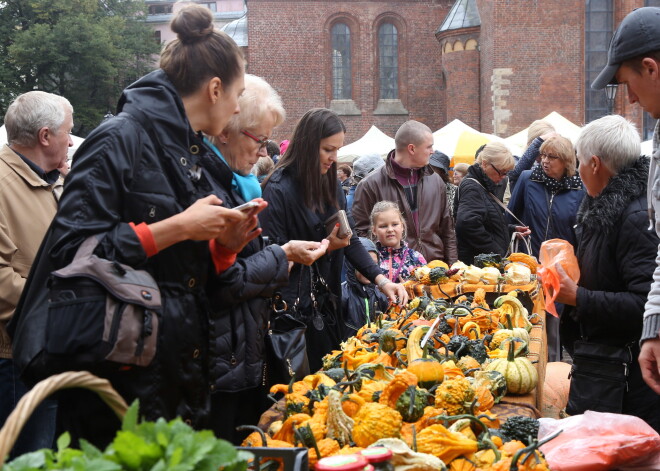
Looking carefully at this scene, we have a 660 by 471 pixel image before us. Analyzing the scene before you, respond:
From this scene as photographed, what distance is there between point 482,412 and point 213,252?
106 centimetres

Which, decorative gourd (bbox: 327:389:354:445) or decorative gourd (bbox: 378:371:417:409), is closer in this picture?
decorative gourd (bbox: 327:389:354:445)

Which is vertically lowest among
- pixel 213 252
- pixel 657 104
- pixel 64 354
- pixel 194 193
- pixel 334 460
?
pixel 334 460

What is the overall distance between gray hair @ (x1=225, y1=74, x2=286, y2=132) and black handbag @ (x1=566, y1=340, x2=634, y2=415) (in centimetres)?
178

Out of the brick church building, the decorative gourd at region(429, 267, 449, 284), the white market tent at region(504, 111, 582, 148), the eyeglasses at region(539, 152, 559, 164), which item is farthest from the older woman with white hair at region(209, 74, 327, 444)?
the brick church building

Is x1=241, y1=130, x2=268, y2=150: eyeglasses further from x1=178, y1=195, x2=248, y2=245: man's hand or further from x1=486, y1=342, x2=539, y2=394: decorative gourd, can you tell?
x1=486, y1=342, x2=539, y2=394: decorative gourd

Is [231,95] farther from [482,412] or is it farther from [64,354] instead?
[482,412]

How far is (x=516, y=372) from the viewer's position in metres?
3.00

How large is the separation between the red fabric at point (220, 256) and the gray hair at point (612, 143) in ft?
5.88

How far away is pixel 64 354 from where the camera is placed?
203 cm

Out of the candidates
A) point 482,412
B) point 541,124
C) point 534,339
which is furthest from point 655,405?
point 541,124

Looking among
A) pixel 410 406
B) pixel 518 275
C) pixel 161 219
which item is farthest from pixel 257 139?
pixel 518 275

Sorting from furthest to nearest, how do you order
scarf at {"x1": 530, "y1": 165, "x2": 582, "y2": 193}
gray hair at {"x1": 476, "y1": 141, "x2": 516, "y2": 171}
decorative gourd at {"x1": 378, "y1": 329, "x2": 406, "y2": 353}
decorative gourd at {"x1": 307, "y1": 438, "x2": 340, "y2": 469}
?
gray hair at {"x1": 476, "y1": 141, "x2": 516, "y2": 171} → scarf at {"x1": 530, "y1": 165, "x2": 582, "y2": 193} → decorative gourd at {"x1": 378, "y1": 329, "x2": 406, "y2": 353} → decorative gourd at {"x1": 307, "y1": 438, "x2": 340, "y2": 469}

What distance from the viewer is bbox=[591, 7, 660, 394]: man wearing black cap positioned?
2779 millimetres

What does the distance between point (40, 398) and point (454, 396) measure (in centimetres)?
143
